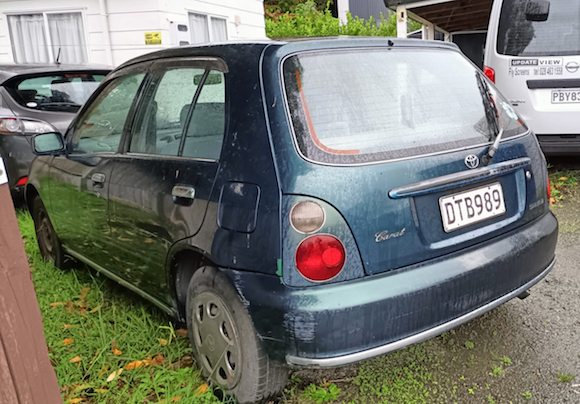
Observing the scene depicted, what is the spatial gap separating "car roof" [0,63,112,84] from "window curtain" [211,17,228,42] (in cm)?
633

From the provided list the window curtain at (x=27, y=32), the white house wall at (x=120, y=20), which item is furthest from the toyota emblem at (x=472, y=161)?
the window curtain at (x=27, y=32)

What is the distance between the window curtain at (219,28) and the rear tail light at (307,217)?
10695 mm

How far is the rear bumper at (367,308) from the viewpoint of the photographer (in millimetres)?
2062

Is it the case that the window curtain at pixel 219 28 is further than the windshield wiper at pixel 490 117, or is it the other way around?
the window curtain at pixel 219 28

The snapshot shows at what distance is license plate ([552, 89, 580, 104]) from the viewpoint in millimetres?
5266

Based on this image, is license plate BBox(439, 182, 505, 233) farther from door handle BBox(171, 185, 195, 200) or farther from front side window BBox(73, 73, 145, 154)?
front side window BBox(73, 73, 145, 154)

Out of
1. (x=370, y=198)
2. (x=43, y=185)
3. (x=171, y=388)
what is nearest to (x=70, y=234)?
(x=43, y=185)

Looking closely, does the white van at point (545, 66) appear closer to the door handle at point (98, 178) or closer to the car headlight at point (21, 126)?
the door handle at point (98, 178)

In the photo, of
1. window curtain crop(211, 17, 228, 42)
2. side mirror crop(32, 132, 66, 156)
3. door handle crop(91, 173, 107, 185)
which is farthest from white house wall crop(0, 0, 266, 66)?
door handle crop(91, 173, 107, 185)

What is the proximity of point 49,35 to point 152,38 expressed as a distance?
2377 mm

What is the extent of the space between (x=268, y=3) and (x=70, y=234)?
88.9 feet

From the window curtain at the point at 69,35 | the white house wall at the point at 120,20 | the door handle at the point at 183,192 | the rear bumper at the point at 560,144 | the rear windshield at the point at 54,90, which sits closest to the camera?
the door handle at the point at 183,192

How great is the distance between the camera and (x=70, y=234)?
3.78 meters

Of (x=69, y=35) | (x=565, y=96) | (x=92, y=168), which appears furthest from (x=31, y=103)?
(x=69, y=35)
